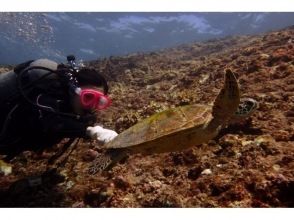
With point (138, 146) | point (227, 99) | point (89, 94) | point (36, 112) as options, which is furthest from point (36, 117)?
point (227, 99)

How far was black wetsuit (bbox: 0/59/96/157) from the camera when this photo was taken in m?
3.53

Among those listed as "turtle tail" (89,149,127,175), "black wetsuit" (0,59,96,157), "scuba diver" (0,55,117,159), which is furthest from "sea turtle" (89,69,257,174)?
"black wetsuit" (0,59,96,157)

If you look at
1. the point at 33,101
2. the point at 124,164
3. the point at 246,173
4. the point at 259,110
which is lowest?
the point at 246,173

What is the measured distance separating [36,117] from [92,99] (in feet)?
2.15

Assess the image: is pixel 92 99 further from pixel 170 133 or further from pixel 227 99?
pixel 227 99

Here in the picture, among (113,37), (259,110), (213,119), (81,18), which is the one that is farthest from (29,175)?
(113,37)

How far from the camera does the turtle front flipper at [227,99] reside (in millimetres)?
2913

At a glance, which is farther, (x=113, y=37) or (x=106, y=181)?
(x=113, y=37)

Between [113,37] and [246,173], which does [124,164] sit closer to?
[246,173]

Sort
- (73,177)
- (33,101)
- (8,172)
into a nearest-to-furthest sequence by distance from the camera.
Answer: (33,101)
(73,177)
(8,172)

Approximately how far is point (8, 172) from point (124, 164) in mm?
1861

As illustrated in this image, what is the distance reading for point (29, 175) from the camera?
15.3 feet

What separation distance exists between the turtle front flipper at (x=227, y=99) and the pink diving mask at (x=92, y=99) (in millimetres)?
1285

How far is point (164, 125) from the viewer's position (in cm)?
358
